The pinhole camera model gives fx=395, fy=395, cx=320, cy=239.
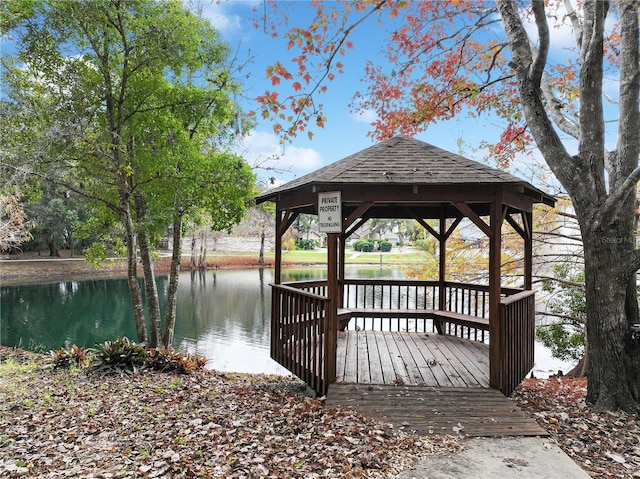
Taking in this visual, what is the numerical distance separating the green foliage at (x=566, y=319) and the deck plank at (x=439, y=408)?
5.43 m

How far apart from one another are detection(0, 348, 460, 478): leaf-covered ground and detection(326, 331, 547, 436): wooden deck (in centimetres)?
29

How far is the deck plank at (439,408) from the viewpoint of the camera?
337 centimetres

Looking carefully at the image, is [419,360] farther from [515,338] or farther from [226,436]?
[226,436]

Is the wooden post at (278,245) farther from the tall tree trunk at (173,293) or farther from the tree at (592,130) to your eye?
the tall tree trunk at (173,293)

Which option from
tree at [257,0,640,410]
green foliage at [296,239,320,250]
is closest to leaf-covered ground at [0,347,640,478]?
tree at [257,0,640,410]

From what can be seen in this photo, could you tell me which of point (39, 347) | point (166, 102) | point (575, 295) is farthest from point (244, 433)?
point (39, 347)

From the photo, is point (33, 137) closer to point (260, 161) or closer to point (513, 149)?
point (260, 161)

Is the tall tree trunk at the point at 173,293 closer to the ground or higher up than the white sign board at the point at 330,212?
closer to the ground

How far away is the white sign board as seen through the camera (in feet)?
14.3

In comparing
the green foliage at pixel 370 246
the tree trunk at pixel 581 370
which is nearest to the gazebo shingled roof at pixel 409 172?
the tree trunk at pixel 581 370

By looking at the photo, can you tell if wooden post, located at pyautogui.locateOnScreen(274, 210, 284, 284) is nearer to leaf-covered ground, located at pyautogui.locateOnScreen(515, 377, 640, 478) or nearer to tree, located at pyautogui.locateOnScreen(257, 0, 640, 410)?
tree, located at pyautogui.locateOnScreen(257, 0, 640, 410)

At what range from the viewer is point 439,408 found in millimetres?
3746

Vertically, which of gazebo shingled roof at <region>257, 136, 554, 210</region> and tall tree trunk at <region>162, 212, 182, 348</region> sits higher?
gazebo shingled roof at <region>257, 136, 554, 210</region>

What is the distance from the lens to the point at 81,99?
700 cm
